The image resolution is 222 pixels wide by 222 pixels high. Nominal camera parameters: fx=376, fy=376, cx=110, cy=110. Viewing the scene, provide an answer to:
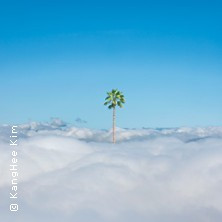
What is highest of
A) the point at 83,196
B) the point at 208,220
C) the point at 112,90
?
the point at 112,90

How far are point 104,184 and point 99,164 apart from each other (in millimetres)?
10885

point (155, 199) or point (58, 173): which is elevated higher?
point (58, 173)

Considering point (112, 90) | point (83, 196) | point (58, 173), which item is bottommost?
point (83, 196)

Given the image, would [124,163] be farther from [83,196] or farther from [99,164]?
[83,196]

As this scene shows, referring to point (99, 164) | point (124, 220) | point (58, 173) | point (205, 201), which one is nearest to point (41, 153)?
point (58, 173)

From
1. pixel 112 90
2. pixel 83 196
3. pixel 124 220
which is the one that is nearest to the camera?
pixel 112 90

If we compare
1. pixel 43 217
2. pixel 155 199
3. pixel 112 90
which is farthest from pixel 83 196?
pixel 112 90

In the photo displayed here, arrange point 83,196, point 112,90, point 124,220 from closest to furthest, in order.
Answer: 1. point 112,90
2. point 124,220
3. point 83,196

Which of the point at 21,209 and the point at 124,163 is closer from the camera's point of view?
the point at 21,209

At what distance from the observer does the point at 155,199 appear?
644ft

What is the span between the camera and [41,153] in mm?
198500

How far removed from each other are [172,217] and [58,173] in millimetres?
62296

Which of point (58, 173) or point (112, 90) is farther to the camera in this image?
point (58, 173)

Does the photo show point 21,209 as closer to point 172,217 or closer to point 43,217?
point 43,217
